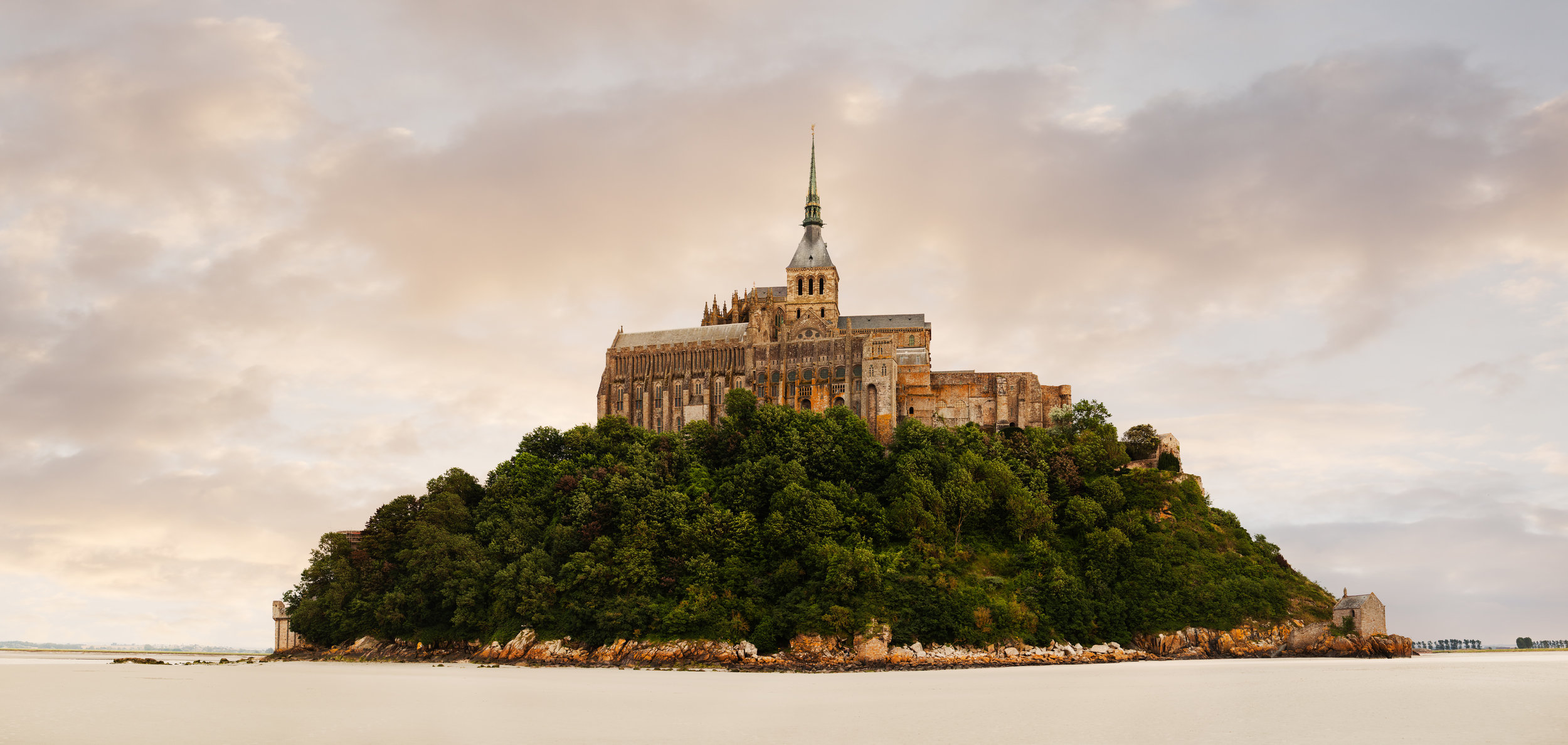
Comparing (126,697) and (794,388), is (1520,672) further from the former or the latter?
(126,697)

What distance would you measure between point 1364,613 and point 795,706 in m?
49.8

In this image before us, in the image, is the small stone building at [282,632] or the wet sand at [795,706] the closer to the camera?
the wet sand at [795,706]

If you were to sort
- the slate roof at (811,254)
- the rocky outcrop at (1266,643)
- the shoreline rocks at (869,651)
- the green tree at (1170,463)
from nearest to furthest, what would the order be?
the shoreline rocks at (869,651)
the rocky outcrop at (1266,643)
the green tree at (1170,463)
the slate roof at (811,254)

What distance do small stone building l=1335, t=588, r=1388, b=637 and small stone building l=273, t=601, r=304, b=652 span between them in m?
73.9

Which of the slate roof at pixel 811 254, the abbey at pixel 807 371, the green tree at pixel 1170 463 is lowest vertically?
the green tree at pixel 1170 463

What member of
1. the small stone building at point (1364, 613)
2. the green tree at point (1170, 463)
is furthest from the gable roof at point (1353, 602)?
the green tree at point (1170, 463)

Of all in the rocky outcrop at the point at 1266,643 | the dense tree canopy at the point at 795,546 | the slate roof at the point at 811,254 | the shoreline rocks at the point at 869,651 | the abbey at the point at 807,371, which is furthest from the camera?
the slate roof at the point at 811,254

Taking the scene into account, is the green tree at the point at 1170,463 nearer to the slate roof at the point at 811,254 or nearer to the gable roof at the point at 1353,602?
the gable roof at the point at 1353,602

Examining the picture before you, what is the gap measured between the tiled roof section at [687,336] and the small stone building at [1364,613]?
5505 cm

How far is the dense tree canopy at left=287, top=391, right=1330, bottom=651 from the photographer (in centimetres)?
6575

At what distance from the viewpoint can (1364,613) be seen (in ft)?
229

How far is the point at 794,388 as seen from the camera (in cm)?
9531

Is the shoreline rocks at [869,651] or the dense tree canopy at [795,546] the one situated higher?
the dense tree canopy at [795,546]

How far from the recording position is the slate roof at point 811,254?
112 metres
